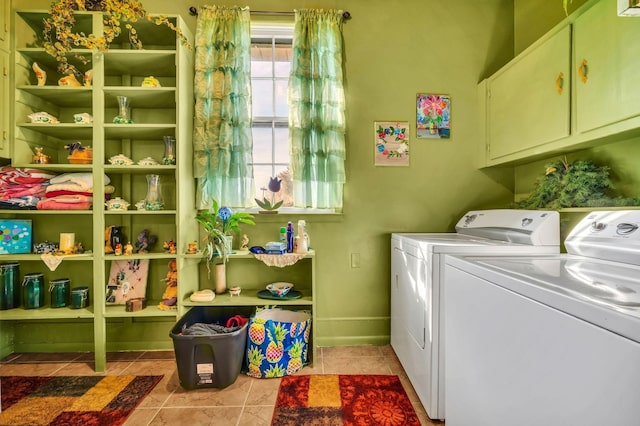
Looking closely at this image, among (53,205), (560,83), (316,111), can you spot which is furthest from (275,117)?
(560,83)

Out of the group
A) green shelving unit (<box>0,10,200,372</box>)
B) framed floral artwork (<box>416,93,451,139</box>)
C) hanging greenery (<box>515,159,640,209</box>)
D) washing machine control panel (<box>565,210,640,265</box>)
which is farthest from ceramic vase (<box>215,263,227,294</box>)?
hanging greenery (<box>515,159,640,209</box>)

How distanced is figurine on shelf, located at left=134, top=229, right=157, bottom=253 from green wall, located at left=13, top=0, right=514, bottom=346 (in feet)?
2.71

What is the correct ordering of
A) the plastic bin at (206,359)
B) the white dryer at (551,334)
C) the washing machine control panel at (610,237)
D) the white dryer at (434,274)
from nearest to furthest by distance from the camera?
the white dryer at (551,334), the washing machine control panel at (610,237), the white dryer at (434,274), the plastic bin at (206,359)

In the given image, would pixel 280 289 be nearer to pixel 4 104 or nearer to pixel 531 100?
pixel 531 100

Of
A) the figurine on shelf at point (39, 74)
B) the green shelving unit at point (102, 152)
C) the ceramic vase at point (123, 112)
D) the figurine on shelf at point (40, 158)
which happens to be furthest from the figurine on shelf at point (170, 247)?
the figurine on shelf at point (39, 74)

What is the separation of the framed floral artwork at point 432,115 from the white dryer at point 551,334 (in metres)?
1.41

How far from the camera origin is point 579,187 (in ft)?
5.58

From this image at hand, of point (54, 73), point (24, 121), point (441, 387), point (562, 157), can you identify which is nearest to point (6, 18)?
point (54, 73)

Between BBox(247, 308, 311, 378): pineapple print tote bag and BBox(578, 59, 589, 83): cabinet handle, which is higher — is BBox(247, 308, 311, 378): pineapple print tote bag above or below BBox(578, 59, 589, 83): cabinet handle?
below

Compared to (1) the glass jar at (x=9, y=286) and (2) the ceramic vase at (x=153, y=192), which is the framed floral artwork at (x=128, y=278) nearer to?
(2) the ceramic vase at (x=153, y=192)

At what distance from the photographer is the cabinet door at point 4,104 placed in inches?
80.7

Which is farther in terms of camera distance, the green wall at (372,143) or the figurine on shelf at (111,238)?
the green wall at (372,143)

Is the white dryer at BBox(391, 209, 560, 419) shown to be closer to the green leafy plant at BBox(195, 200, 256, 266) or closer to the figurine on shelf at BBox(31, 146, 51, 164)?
the green leafy plant at BBox(195, 200, 256, 266)

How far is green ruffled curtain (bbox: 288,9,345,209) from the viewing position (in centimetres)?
235
